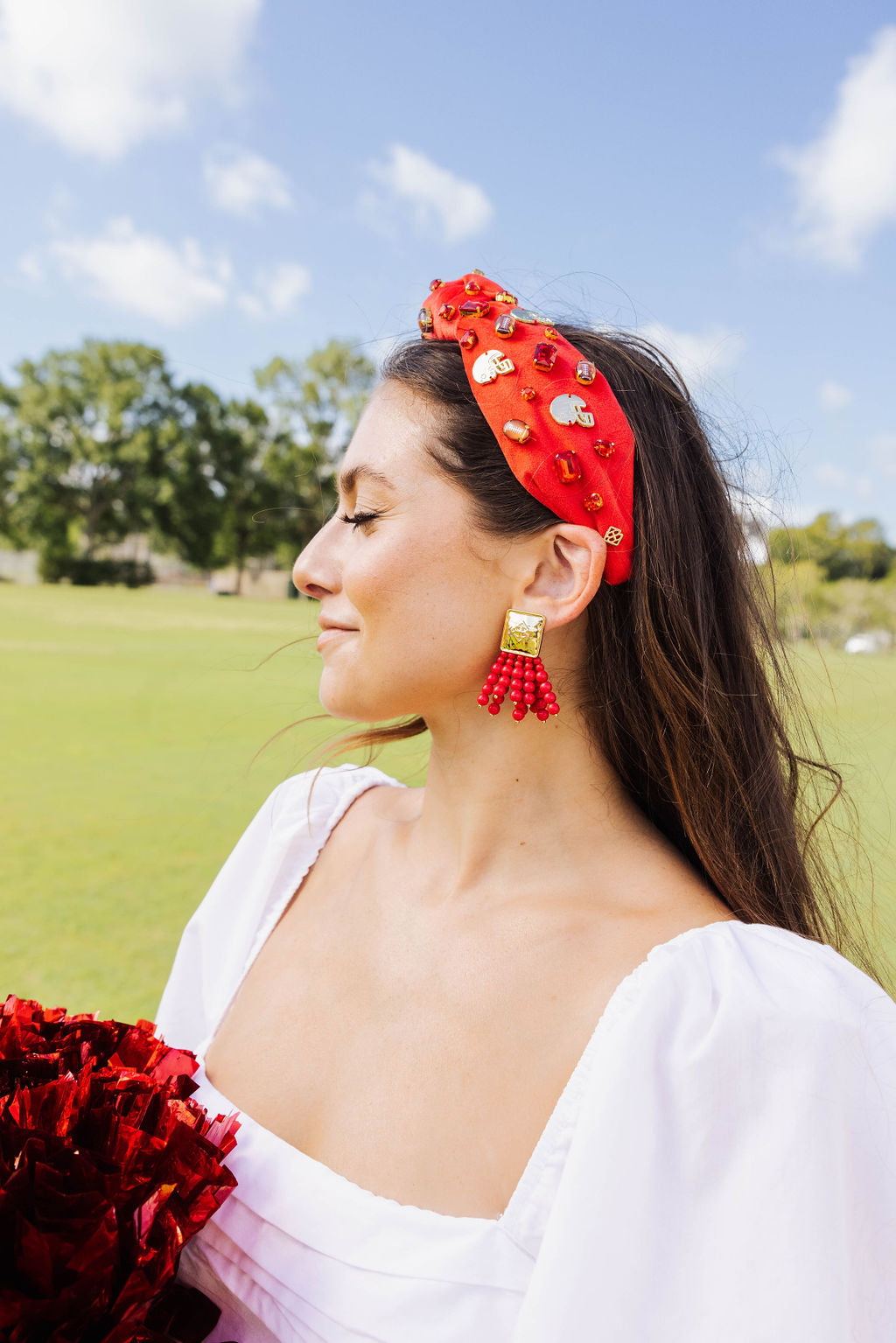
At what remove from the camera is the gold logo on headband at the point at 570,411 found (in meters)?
1.55

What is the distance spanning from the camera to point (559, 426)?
5.08 feet

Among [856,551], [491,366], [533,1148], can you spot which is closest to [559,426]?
[491,366]

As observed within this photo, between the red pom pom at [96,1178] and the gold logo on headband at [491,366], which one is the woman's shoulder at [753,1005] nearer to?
the red pom pom at [96,1178]

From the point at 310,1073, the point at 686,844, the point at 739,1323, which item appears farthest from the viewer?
the point at 686,844

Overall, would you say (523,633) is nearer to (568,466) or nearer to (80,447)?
(568,466)

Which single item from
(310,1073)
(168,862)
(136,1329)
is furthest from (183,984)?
(168,862)

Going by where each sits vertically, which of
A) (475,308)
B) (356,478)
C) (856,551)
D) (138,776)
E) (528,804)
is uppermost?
(856,551)

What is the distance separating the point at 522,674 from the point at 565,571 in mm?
191

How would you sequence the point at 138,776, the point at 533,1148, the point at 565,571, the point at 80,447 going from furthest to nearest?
the point at 80,447 → the point at 138,776 → the point at 565,571 → the point at 533,1148

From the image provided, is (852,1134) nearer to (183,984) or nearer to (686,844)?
(686,844)

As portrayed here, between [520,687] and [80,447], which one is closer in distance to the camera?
[520,687]

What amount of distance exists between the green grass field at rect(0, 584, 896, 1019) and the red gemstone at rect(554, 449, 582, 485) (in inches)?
27.0

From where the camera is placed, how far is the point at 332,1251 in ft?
4.23

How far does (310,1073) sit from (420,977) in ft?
0.76
